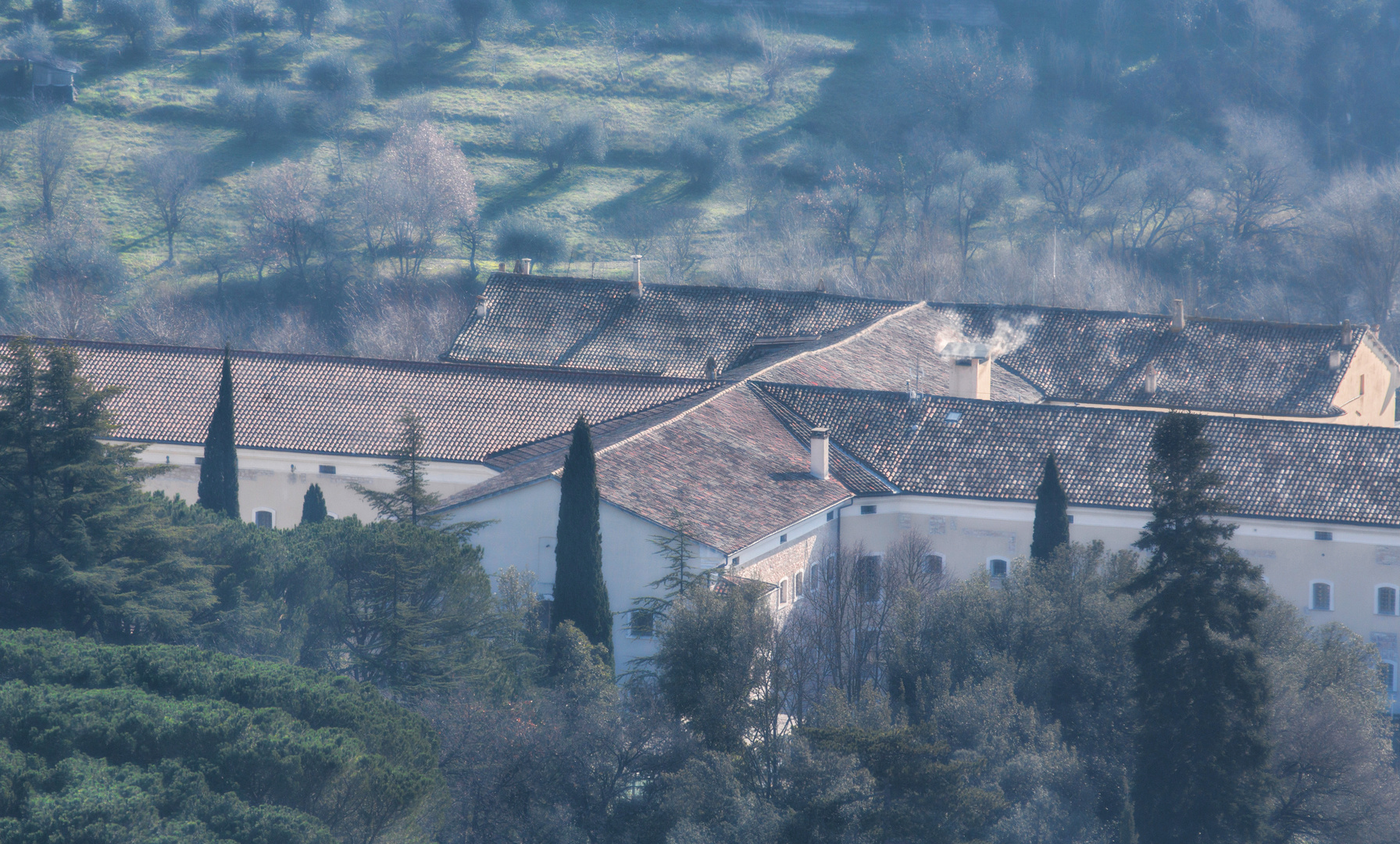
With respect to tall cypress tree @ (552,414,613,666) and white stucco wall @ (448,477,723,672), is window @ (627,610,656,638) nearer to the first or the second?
white stucco wall @ (448,477,723,672)

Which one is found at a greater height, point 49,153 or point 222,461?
point 49,153

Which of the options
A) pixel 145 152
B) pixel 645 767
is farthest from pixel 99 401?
pixel 145 152

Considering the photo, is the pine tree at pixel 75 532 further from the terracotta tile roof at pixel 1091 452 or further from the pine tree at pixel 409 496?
the terracotta tile roof at pixel 1091 452

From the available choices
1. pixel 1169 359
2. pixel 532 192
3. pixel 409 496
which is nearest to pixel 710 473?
pixel 409 496

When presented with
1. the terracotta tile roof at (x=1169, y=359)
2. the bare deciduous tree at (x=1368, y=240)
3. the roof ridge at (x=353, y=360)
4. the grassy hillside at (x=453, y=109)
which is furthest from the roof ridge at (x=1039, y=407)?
the grassy hillside at (x=453, y=109)

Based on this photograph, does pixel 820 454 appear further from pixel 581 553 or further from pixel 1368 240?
pixel 1368 240

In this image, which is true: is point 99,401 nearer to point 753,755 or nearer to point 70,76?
point 753,755
